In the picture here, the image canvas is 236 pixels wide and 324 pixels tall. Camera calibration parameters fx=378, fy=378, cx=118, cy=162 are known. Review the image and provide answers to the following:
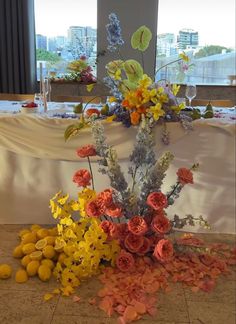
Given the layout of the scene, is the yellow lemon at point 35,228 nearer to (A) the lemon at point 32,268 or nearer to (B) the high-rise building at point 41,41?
(A) the lemon at point 32,268

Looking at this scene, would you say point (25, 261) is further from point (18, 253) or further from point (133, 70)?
point (133, 70)

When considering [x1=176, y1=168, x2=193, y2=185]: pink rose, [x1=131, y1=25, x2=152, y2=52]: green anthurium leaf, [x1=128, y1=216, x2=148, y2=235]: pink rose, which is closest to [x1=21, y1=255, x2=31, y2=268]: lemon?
[x1=128, y1=216, x2=148, y2=235]: pink rose

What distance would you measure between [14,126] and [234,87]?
2.87 meters

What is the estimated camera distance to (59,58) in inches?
175

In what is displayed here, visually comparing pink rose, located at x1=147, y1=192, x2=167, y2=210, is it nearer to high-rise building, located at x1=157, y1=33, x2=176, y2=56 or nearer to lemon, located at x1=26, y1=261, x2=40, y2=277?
lemon, located at x1=26, y1=261, x2=40, y2=277

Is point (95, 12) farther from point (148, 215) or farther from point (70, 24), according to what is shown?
point (148, 215)

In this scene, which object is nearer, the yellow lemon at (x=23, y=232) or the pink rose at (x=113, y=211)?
the pink rose at (x=113, y=211)

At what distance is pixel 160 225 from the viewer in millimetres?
1757

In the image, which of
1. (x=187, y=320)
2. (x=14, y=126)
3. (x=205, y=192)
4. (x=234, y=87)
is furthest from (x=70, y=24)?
(x=187, y=320)

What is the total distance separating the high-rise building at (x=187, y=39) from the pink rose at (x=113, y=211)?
9.90 feet

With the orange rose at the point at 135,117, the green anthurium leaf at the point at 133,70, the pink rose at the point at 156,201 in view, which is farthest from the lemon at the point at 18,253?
the green anthurium leaf at the point at 133,70

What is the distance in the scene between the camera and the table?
2.04m

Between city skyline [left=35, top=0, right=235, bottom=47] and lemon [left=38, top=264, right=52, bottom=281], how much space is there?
3184 millimetres

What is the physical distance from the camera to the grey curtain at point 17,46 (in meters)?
4.07
